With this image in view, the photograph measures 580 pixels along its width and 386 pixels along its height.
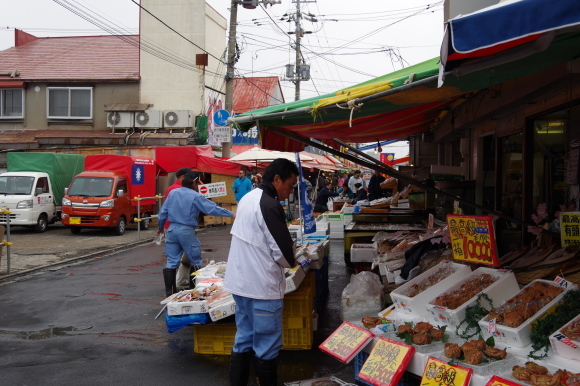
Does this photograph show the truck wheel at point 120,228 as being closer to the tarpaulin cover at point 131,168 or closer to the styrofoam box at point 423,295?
the tarpaulin cover at point 131,168

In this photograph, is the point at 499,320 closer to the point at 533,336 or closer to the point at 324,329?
the point at 533,336

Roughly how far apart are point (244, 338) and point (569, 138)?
13.0ft

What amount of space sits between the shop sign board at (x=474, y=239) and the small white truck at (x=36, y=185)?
15989mm

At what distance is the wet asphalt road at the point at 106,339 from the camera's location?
5535 mm

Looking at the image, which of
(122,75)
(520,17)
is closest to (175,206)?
(520,17)

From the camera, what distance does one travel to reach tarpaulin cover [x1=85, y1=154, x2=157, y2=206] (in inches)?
807

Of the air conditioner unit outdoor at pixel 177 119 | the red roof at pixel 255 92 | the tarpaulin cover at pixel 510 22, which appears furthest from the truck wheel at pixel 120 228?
the red roof at pixel 255 92

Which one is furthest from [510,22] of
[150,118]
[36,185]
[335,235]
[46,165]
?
[150,118]

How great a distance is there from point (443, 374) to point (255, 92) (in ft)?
128

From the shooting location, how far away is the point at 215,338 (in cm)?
611

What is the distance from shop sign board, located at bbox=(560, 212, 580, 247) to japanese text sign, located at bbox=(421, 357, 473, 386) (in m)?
1.66

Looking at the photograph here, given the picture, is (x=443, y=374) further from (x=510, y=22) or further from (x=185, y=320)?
(x=185, y=320)

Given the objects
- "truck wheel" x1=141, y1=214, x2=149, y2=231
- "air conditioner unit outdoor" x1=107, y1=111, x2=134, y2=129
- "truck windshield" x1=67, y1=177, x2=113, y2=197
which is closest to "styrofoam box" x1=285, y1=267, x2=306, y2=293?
"truck windshield" x1=67, y1=177, x2=113, y2=197

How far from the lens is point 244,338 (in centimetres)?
469
